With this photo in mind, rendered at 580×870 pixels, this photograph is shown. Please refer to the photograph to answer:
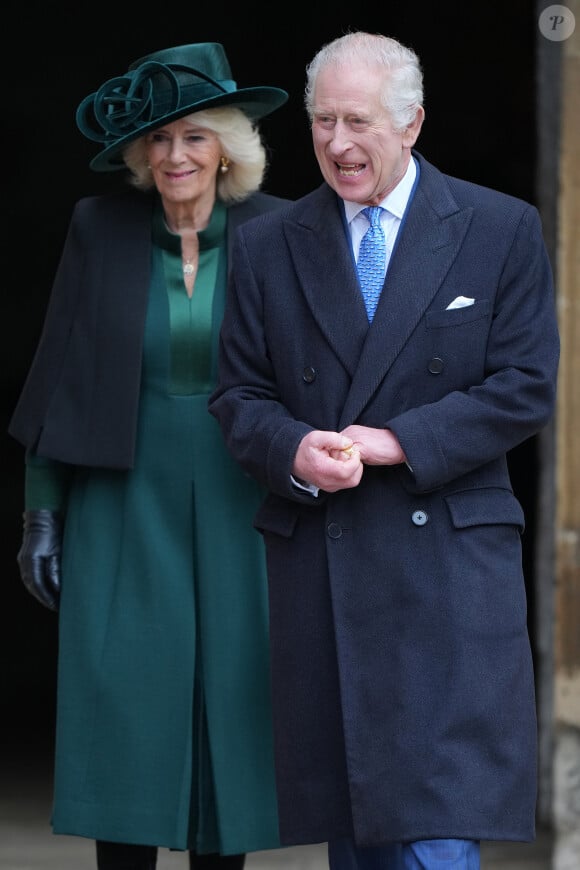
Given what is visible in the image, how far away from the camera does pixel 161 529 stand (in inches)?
154

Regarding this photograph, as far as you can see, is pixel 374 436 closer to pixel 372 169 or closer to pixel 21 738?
pixel 372 169

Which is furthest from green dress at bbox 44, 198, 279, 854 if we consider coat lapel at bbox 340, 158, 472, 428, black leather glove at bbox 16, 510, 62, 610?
coat lapel at bbox 340, 158, 472, 428

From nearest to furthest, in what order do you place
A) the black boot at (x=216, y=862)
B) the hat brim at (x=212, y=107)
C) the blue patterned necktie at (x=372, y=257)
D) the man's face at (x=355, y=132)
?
1. the man's face at (x=355, y=132)
2. the blue patterned necktie at (x=372, y=257)
3. the hat brim at (x=212, y=107)
4. the black boot at (x=216, y=862)

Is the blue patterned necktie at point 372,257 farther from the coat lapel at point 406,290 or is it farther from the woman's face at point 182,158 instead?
the woman's face at point 182,158

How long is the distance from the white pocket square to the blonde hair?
92 centimetres

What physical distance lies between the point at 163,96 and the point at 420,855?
1645mm

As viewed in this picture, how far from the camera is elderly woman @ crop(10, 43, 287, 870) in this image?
388cm

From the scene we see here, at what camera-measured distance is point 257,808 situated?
3.90 m

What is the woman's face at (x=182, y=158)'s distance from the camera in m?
3.89

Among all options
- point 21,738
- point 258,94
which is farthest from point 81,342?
point 21,738

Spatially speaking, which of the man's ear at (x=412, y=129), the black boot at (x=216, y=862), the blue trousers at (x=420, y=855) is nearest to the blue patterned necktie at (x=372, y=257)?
the man's ear at (x=412, y=129)

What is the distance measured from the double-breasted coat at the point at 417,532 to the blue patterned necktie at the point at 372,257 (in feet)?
0.11

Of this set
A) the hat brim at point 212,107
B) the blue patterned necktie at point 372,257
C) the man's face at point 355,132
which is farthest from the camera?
the hat brim at point 212,107

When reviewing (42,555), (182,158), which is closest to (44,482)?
(42,555)
